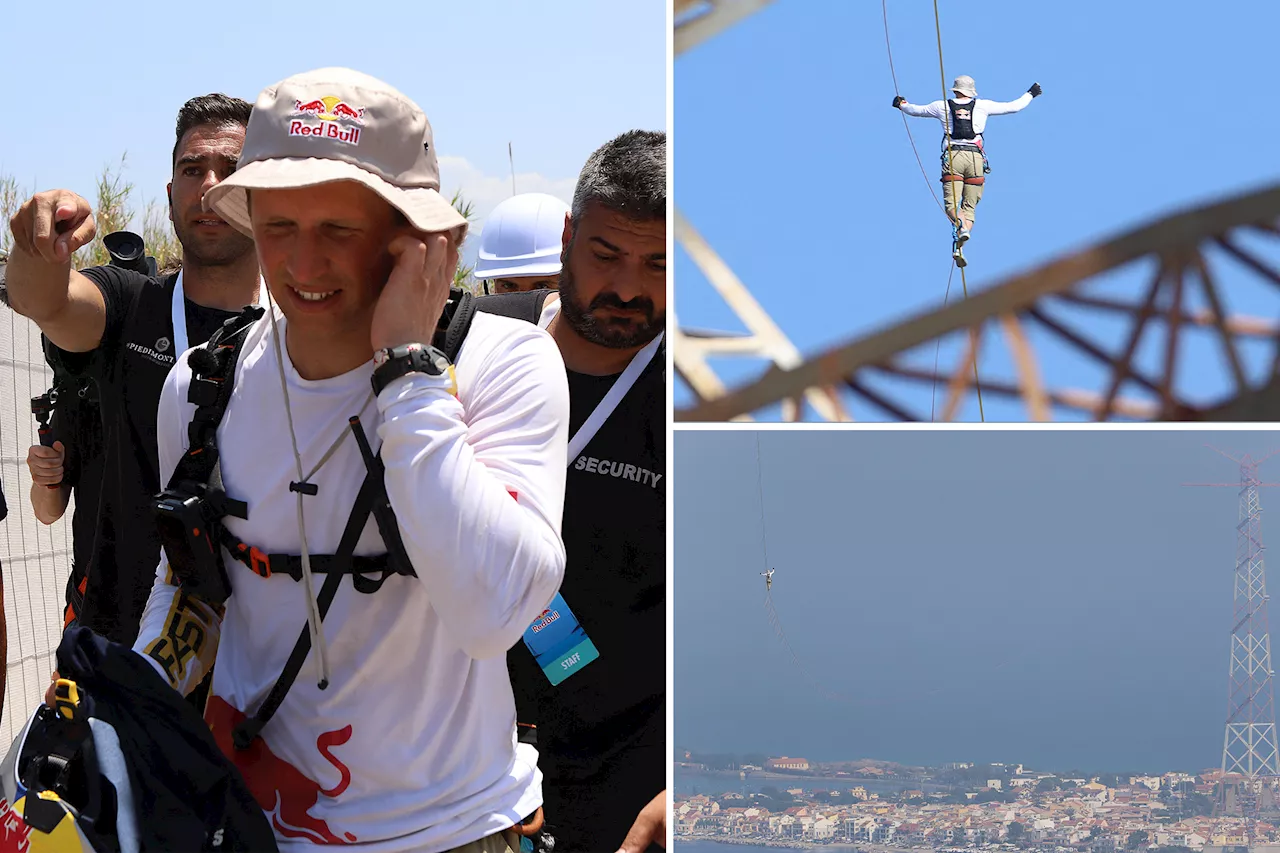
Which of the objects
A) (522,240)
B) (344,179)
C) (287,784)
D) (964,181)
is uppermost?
(964,181)

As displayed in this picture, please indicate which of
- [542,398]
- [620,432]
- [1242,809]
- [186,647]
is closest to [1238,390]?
[542,398]


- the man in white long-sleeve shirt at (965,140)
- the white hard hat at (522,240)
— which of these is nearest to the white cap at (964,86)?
the man in white long-sleeve shirt at (965,140)

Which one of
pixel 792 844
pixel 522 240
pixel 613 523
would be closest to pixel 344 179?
pixel 613 523

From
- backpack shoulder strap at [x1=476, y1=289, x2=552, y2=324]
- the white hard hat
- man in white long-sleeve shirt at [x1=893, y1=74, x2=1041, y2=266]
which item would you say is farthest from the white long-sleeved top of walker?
backpack shoulder strap at [x1=476, y1=289, x2=552, y2=324]

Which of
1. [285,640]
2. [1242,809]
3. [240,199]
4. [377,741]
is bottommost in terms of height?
[1242,809]

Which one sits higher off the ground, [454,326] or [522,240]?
[522,240]

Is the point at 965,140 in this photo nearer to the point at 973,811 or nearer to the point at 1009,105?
the point at 1009,105

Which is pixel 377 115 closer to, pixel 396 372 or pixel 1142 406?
pixel 396 372
